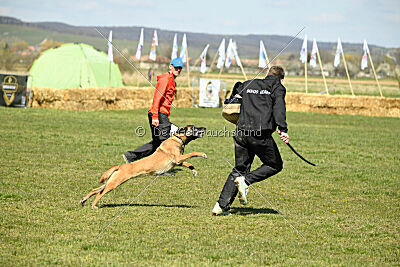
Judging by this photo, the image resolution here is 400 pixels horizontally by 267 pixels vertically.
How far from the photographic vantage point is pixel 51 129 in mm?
17953

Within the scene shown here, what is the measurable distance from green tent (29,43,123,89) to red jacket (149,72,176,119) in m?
25.1

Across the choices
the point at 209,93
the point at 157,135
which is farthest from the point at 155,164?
the point at 209,93

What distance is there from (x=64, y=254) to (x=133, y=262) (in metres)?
0.81

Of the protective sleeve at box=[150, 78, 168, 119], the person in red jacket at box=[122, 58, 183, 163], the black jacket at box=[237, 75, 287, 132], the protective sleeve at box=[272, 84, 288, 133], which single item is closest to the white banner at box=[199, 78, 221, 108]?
the person in red jacket at box=[122, 58, 183, 163]

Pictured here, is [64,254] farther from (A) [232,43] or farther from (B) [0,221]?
(A) [232,43]

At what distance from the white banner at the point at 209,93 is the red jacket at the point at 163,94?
75.1 feet

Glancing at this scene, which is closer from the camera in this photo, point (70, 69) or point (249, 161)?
point (249, 161)

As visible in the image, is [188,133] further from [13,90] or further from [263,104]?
[13,90]

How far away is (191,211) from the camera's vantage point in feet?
25.9

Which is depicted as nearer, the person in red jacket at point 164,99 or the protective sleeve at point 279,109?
the protective sleeve at point 279,109

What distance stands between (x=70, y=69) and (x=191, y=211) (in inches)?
1137

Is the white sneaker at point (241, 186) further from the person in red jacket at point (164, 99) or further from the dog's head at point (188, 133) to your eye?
the person in red jacket at point (164, 99)

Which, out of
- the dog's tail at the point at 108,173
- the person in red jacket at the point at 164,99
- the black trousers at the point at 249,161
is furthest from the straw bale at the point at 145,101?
the black trousers at the point at 249,161

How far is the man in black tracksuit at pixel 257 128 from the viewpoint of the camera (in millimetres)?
7281
